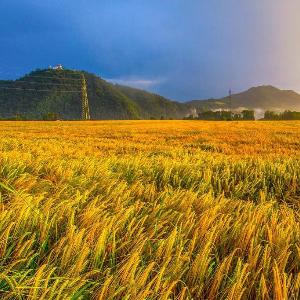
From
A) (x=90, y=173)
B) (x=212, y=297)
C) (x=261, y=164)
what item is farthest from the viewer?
(x=261, y=164)

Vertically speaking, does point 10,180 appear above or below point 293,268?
above

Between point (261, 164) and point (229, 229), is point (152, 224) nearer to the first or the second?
point (229, 229)

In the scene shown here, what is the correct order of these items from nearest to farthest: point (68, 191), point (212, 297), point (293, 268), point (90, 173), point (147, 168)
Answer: point (212, 297) → point (293, 268) → point (68, 191) → point (90, 173) → point (147, 168)

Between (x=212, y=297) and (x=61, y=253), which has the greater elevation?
(x=61, y=253)

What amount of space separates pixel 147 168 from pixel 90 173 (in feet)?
4.49

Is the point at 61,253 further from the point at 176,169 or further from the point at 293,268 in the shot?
the point at 176,169

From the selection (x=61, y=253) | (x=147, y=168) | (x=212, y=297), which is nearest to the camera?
(x=212, y=297)

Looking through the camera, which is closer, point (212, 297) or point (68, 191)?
point (212, 297)

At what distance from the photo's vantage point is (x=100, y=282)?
8.16 feet

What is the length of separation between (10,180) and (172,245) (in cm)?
286

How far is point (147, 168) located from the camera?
23.9 feet

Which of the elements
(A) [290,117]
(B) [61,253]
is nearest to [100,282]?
(B) [61,253]

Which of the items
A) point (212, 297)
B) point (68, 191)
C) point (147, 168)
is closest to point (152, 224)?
point (212, 297)

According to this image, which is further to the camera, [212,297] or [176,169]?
[176,169]
